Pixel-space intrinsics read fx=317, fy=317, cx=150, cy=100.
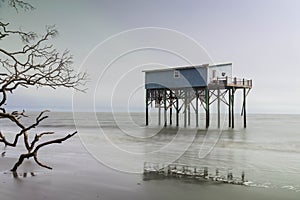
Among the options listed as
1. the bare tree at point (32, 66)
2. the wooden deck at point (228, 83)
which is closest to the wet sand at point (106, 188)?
the bare tree at point (32, 66)

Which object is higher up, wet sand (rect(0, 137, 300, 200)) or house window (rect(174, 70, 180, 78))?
house window (rect(174, 70, 180, 78))

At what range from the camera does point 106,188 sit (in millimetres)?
7246

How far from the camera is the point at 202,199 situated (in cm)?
655

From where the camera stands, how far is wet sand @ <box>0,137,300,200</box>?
663cm

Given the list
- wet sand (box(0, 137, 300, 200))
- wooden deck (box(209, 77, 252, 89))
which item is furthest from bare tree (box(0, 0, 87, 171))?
wooden deck (box(209, 77, 252, 89))

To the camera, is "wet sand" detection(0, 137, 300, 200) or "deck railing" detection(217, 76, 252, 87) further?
"deck railing" detection(217, 76, 252, 87)

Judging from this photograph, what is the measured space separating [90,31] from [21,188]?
6.78 metres

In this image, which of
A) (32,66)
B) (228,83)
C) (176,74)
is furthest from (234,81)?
(32,66)

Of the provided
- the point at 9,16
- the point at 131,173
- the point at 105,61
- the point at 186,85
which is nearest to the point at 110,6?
the point at 105,61

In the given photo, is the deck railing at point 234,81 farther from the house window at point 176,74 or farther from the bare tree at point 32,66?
the bare tree at point 32,66

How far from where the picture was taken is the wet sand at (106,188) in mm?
6629

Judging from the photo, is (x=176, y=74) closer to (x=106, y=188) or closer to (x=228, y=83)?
(x=228, y=83)

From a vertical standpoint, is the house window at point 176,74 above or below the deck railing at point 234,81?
above

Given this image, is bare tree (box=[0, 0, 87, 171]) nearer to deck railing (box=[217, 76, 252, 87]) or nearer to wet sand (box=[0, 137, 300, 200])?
wet sand (box=[0, 137, 300, 200])
